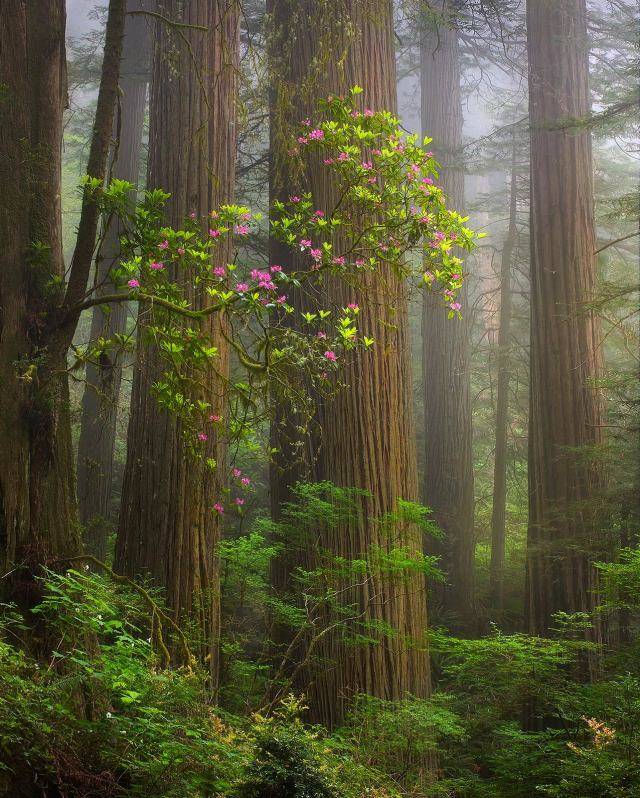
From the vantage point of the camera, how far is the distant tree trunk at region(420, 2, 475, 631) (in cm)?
1216

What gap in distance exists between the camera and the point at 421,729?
453 centimetres

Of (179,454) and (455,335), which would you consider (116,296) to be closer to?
(179,454)

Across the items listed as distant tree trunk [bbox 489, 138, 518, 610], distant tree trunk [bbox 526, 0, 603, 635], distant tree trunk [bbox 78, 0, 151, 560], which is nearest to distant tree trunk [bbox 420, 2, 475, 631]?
distant tree trunk [bbox 489, 138, 518, 610]

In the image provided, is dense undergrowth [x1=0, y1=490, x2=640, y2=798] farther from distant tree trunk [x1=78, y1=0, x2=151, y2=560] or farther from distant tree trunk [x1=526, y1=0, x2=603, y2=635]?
distant tree trunk [x1=78, y1=0, x2=151, y2=560]

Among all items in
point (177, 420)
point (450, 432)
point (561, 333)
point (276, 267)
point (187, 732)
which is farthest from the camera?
point (450, 432)

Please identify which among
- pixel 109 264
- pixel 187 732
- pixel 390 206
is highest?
pixel 109 264

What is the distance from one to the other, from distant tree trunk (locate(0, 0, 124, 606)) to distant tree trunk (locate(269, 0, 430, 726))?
173cm

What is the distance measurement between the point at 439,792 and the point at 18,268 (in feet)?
11.6

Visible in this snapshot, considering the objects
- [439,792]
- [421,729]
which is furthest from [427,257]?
[439,792]

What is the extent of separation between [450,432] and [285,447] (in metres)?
6.41

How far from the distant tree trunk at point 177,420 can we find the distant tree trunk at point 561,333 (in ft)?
12.5

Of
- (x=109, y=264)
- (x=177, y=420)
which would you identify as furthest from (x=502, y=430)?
(x=177, y=420)

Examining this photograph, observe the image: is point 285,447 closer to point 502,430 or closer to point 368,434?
point 368,434

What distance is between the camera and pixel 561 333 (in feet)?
28.4
